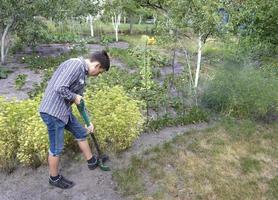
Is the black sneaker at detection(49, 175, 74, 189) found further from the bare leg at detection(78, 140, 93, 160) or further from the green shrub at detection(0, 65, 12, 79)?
the green shrub at detection(0, 65, 12, 79)

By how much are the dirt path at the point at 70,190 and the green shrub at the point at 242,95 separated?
2.52m

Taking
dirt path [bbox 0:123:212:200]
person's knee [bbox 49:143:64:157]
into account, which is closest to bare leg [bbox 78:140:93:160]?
dirt path [bbox 0:123:212:200]

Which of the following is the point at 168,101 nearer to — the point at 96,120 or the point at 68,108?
the point at 96,120

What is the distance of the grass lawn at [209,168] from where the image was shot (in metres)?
4.71

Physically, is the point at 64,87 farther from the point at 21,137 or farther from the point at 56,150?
the point at 21,137

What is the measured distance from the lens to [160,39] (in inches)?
301

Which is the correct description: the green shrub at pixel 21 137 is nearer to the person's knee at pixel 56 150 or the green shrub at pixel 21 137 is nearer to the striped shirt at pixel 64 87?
the person's knee at pixel 56 150

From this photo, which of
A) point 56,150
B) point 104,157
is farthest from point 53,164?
point 104,157

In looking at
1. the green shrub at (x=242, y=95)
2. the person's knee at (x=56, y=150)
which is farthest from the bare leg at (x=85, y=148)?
the green shrub at (x=242, y=95)

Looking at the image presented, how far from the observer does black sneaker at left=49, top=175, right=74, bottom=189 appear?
184 inches

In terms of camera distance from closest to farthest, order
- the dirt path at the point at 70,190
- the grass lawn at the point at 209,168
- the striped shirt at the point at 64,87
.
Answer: the striped shirt at the point at 64,87 → the dirt path at the point at 70,190 → the grass lawn at the point at 209,168

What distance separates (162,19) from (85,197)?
4555 millimetres

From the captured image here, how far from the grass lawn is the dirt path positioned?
0.17 m

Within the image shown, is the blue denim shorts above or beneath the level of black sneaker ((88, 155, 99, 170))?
above
